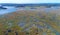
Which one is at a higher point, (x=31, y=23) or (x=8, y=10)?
(x=8, y=10)

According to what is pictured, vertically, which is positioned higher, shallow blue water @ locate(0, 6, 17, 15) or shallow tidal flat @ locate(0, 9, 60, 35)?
shallow blue water @ locate(0, 6, 17, 15)

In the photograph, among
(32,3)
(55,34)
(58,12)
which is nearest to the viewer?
(55,34)

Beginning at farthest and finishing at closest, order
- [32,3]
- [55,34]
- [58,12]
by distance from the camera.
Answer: [32,3] < [58,12] < [55,34]

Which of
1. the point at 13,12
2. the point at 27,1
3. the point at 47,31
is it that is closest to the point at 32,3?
the point at 27,1

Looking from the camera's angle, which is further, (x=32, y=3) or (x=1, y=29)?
(x=32, y=3)

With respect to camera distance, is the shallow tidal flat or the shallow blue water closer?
the shallow tidal flat

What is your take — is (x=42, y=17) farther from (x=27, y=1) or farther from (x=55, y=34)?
(x=27, y=1)

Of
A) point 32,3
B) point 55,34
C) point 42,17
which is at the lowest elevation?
point 55,34

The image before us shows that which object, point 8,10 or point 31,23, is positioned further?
point 8,10
